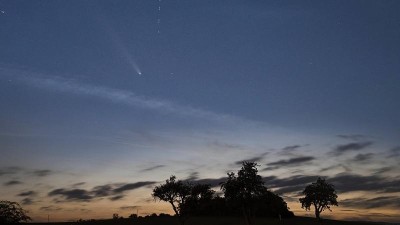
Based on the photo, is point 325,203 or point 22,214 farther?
point 325,203

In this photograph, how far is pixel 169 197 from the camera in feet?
341

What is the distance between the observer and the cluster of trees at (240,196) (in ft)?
282

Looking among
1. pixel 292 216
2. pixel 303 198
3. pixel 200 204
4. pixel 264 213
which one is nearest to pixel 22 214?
pixel 200 204

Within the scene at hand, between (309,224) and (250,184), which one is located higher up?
(250,184)

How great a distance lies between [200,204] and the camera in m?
106

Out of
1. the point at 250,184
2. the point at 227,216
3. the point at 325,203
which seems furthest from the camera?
the point at 227,216

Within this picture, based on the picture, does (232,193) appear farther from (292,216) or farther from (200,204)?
(292,216)

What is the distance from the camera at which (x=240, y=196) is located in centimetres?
8619

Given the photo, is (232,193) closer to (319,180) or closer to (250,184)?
(250,184)

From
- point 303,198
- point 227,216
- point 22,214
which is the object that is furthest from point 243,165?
point 227,216

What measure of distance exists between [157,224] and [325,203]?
151 ft

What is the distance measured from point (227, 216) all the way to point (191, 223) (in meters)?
28.2

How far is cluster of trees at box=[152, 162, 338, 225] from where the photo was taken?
85812mm

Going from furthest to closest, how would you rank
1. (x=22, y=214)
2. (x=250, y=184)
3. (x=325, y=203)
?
(x=325, y=203)
(x=250, y=184)
(x=22, y=214)
